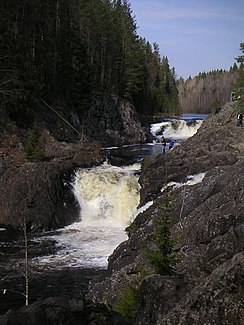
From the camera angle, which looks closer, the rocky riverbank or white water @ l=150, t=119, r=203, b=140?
the rocky riverbank

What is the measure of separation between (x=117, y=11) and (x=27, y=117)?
116 ft

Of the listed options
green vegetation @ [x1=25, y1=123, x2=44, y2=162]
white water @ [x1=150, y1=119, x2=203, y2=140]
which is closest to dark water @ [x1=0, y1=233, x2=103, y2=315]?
green vegetation @ [x1=25, y1=123, x2=44, y2=162]

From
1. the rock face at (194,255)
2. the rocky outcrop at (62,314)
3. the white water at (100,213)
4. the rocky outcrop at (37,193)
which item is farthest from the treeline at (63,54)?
the rocky outcrop at (62,314)

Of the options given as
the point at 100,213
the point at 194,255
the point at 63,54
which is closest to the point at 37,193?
the point at 100,213

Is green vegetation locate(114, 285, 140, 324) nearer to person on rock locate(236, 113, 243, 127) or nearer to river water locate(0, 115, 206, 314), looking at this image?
river water locate(0, 115, 206, 314)

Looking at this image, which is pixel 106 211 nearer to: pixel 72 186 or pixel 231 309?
pixel 72 186

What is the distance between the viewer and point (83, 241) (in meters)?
21.1

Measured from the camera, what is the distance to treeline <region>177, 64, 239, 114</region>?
158125mm

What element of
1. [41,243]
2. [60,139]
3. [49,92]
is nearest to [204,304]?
[41,243]

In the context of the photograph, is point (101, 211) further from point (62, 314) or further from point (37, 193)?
point (62, 314)

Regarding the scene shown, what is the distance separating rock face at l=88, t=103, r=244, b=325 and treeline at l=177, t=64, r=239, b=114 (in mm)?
130692

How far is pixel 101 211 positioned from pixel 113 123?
24628mm

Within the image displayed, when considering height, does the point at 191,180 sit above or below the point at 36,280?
above

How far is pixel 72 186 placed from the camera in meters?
27.1
